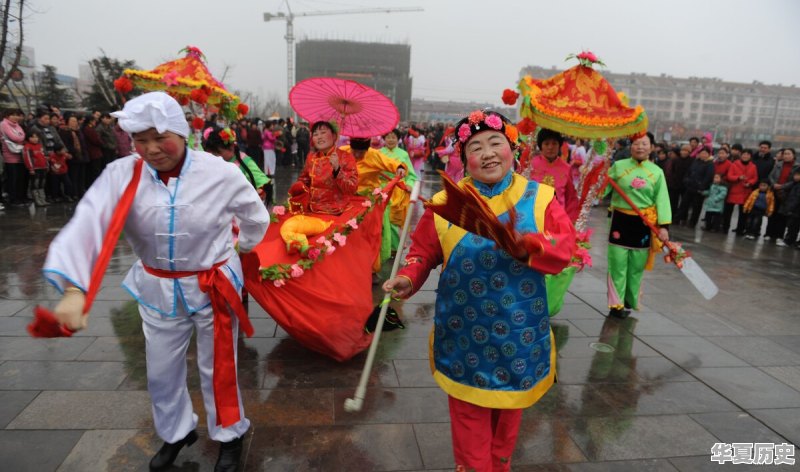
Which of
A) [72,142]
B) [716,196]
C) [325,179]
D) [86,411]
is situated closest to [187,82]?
[325,179]

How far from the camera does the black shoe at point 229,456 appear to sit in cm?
250

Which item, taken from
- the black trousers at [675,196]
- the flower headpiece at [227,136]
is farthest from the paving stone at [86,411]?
the black trousers at [675,196]

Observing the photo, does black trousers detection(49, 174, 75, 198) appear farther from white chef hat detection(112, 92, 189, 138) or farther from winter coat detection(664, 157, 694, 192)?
winter coat detection(664, 157, 694, 192)

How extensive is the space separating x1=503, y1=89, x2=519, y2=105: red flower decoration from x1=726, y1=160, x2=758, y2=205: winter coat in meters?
8.88

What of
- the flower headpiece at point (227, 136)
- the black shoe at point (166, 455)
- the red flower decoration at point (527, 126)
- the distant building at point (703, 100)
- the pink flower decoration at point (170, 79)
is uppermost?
the distant building at point (703, 100)

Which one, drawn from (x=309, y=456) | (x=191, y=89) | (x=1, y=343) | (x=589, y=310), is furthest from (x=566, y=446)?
(x=191, y=89)

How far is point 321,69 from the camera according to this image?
3497 inches

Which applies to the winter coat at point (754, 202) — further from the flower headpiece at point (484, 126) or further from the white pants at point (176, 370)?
the white pants at point (176, 370)

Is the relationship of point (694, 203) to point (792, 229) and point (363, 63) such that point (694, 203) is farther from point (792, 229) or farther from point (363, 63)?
point (363, 63)

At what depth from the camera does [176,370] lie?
97.4 inches

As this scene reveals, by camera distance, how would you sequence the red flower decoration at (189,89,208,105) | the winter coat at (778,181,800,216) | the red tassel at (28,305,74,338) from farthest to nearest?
the winter coat at (778,181,800,216) → the red flower decoration at (189,89,208,105) → the red tassel at (28,305,74,338)

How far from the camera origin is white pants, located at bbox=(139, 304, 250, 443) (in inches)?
95.0

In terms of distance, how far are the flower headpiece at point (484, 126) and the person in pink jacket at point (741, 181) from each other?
1078cm

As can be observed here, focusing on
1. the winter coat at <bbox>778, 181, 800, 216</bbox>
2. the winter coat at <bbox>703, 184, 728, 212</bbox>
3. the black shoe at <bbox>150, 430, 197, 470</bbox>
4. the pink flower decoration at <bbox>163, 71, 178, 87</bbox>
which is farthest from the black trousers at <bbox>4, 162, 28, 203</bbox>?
the winter coat at <bbox>778, 181, 800, 216</bbox>
